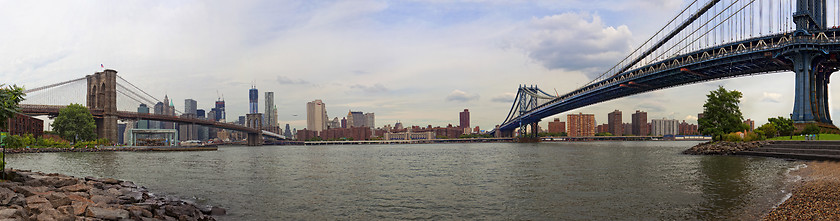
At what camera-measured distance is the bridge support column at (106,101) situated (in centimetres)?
10019

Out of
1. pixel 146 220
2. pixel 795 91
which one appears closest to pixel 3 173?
pixel 146 220

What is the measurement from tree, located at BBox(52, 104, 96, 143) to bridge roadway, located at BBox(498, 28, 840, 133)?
10191 centimetres

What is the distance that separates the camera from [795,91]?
52.9m

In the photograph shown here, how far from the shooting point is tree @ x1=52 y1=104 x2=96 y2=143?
287 feet

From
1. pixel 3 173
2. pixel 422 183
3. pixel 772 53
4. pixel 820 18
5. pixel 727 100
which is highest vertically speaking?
pixel 820 18

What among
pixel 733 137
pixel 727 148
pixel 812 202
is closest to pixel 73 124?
pixel 727 148

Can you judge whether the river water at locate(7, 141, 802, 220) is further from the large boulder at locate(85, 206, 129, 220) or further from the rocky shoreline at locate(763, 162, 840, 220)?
the large boulder at locate(85, 206, 129, 220)

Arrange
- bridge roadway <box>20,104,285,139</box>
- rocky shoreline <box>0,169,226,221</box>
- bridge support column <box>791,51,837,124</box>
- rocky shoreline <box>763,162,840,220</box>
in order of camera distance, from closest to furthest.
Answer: rocky shoreline <box>0,169,226,221</box>, rocky shoreline <box>763,162,840,220</box>, bridge support column <box>791,51,837,124</box>, bridge roadway <box>20,104,285,139</box>

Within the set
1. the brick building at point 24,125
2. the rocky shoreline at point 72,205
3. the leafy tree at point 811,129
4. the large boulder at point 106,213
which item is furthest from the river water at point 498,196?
the brick building at point 24,125

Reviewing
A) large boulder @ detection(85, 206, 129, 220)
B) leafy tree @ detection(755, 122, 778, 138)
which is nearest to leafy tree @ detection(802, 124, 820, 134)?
leafy tree @ detection(755, 122, 778, 138)

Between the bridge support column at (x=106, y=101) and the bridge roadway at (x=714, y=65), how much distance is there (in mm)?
103265

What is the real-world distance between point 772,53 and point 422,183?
54826 millimetres

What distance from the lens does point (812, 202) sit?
576 inches

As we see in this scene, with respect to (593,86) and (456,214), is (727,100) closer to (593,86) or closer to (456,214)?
(593,86)
